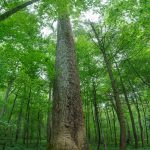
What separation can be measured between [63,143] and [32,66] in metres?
10.2

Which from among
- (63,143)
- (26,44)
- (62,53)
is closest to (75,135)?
(63,143)

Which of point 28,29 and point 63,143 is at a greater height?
point 28,29

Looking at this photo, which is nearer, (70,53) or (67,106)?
(67,106)

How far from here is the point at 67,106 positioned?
6918 mm

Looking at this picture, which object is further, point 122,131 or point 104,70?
point 104,70

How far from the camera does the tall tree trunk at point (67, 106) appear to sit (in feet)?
20.8

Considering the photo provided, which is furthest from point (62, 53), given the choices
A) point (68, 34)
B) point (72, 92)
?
point (72, 92)

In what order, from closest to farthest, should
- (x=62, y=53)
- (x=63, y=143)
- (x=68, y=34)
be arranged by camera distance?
(x=63, y=143) → (x=62, y=53) → (x=68, y=34)

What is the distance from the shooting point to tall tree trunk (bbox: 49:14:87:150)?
20.8 ft

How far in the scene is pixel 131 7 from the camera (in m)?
8.66

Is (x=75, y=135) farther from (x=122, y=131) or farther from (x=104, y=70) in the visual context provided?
(x=104, y=70)

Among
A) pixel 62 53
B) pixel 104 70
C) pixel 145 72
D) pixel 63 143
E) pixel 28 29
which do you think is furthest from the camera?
pixel 104 70

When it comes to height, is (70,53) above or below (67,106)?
above

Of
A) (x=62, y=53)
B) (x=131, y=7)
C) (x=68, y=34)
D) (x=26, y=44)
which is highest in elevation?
(x=26, y=44)
